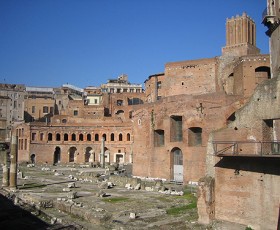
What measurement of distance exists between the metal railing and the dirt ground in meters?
2.89

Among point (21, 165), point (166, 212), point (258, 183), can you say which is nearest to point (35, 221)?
point (166, 212)

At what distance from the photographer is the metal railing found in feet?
44.1

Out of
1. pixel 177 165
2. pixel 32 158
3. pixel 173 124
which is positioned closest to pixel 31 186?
pixel 177 165

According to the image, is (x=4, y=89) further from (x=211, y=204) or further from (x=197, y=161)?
(x=211, y=204)

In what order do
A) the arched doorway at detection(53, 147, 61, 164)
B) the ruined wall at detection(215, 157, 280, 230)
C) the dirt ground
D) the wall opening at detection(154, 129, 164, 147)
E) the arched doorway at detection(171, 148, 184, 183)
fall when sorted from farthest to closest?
the arched doorway at detection(53, 147, 61, 164)
the wall opening at detection(154, 129, 164, 147)
the arched doorway at detection(171, 148, 184, 183)
the dirt ground
the ruined wall at detection(215, 157, 280, 230)

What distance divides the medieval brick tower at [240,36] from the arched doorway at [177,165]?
1230 centimetres

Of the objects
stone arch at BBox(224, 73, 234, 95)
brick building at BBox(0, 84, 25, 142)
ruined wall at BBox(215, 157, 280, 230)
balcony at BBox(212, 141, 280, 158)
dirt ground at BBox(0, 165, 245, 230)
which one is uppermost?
brick building at BBox(0, 84, 25, 142)

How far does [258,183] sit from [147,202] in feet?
27.2

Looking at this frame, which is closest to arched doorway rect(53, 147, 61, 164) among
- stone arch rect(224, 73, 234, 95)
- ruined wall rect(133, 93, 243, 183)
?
ruined wall rect(133, 93, 243, 183)

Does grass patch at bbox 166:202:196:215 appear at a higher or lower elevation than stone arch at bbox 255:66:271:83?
lower

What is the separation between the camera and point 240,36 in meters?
34.3

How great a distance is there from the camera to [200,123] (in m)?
25.3

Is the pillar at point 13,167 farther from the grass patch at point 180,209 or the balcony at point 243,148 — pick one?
the balcony at point 243,148

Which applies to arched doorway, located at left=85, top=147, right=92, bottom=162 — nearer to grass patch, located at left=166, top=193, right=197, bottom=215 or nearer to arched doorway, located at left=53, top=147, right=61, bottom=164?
arched doorway, located at left=53, top=147, right=61, bottom=164
